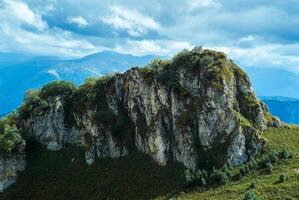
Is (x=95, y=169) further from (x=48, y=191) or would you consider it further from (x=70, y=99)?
(x=70, y=99)

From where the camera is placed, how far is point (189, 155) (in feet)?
377

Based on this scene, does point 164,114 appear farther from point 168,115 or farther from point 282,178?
point 282,178

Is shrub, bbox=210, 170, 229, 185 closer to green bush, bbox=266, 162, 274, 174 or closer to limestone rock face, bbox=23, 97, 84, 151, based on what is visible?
green bush, bbox=266, 162, 274, 174

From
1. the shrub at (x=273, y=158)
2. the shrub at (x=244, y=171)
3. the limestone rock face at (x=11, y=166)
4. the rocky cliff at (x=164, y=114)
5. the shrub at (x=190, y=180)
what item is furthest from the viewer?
the limestone rock face at (x=11, y=166)

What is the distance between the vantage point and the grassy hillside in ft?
296

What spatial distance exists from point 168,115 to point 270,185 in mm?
44324

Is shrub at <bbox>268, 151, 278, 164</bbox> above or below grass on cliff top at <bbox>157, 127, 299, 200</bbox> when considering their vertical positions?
above

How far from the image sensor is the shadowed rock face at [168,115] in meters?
111

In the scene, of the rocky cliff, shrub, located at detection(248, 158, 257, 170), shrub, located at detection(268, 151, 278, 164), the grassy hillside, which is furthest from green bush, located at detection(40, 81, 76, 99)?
shrub, located at detection(268, 151, 278, 164)

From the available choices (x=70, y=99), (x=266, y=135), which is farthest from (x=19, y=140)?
(x=266, y=135)

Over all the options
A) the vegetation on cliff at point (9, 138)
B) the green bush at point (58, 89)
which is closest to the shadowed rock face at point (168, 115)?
the green bush at point (58, 89)

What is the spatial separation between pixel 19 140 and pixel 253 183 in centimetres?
8668

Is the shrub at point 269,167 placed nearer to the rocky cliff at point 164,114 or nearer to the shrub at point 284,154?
the shrub at point 284,154

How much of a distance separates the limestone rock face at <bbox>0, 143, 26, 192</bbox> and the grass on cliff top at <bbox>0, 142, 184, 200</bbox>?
2254mm
